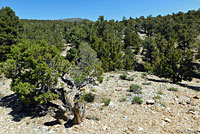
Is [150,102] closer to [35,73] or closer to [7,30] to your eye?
[35,73]

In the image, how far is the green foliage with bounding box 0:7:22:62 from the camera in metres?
27.1

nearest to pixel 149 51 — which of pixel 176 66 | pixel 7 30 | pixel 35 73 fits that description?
pixel 176 66

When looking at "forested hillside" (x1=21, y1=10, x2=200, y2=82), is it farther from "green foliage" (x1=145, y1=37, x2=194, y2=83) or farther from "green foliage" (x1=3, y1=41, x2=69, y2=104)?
"green foliage" (x1=3, y1=41, x2=69, y2=104)

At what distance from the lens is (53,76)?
11.4 metres

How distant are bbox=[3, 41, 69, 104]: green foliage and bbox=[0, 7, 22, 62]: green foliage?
1822cm

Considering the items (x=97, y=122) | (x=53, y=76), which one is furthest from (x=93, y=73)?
(x=97, y=122)

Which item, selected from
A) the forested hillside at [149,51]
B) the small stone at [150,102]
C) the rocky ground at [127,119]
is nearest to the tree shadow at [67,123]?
the rocky ground at [127,119]

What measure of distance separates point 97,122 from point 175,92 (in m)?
11.0

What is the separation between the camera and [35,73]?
10578mm

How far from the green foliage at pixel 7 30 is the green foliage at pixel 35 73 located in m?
18.2

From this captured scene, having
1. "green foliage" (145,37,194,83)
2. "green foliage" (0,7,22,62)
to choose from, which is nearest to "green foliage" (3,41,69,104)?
"green foliage" (0,7,22,62)

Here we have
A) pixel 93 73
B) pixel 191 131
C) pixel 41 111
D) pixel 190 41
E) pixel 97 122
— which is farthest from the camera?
pixel 190 41

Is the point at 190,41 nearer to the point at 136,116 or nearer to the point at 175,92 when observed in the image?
the point at 175,92

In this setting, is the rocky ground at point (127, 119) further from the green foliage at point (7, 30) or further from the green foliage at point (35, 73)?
the green foliage at point (7, 30)
